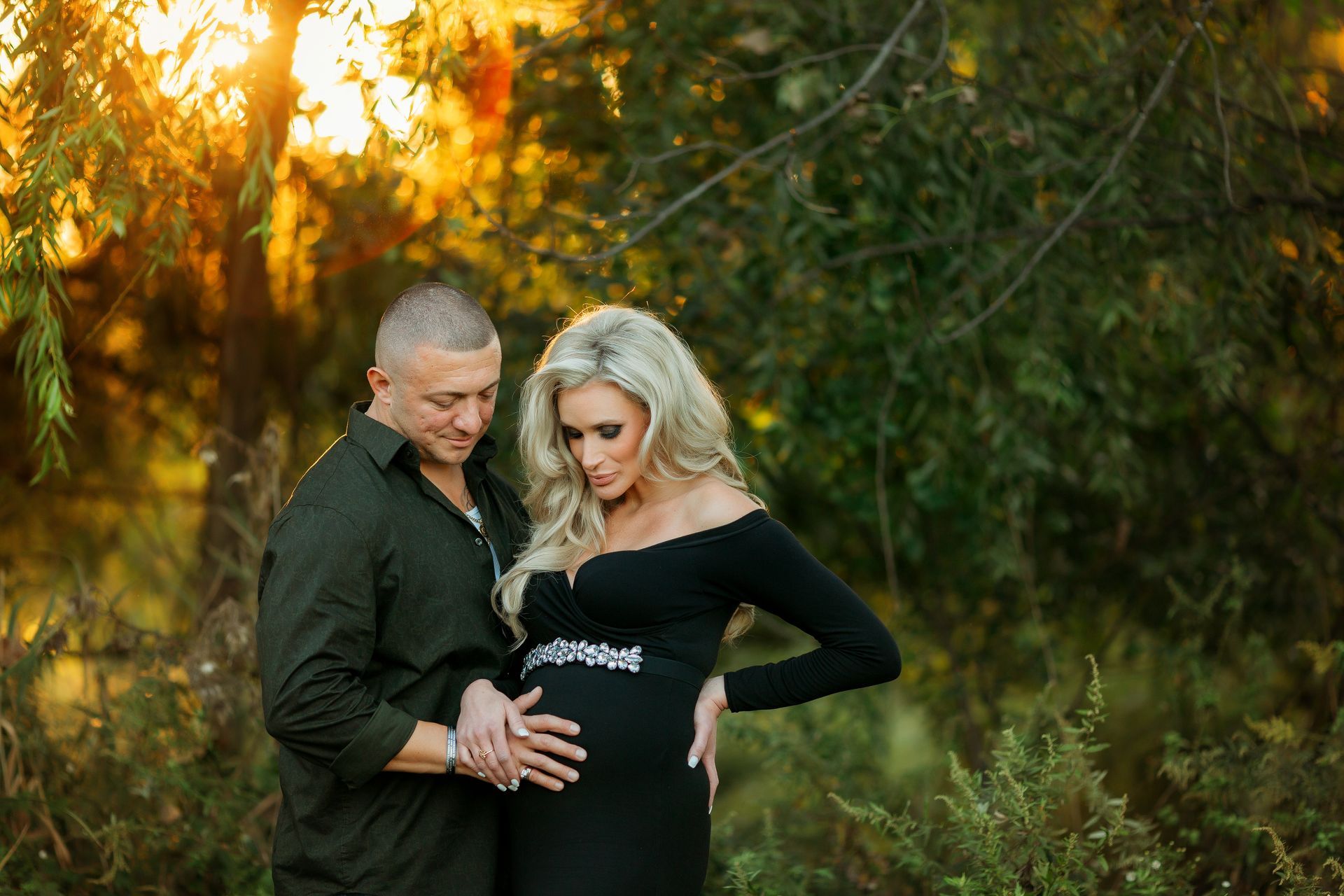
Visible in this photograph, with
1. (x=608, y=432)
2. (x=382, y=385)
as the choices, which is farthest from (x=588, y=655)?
(x=382, y=385)

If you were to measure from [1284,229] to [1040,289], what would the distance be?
36.1 inches

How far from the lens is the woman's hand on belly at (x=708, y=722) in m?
2.51

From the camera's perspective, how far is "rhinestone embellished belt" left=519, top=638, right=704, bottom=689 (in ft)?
8.18

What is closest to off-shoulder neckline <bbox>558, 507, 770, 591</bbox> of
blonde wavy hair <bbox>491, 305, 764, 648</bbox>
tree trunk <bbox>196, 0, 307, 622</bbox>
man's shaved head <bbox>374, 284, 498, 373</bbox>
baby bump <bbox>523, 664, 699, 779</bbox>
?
blonde wavy hair <bbox>491, 305, 764, 648</bbox>

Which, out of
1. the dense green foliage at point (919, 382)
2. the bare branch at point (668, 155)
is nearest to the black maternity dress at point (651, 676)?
the dense green foliage at point (919, 382)

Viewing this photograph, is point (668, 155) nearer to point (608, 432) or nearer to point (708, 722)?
point (608, 432)

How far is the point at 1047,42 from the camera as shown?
4688 mm

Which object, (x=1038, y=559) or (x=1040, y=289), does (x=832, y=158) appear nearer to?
(x=1040, y=289)

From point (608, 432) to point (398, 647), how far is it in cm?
65

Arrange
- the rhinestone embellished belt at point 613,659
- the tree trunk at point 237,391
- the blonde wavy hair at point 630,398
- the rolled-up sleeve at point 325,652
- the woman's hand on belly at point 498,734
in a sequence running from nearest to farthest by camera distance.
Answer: the rolled-up sleeve at point 325,652 → the woman's hand on belly at point 498,734 → the rhinestone embellished belt at point 613,659 → the blonde wavy hair at point 630,398 → the tree trunk at point 237,391

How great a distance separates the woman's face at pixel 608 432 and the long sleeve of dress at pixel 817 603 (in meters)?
0.32

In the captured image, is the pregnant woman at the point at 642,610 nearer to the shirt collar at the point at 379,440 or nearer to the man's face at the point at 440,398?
the man's face at the point at 440,398

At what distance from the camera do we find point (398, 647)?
246cm

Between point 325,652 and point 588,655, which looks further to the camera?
point 588,655
